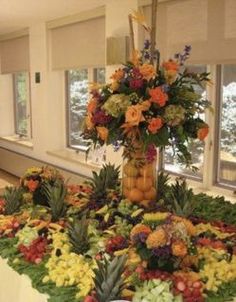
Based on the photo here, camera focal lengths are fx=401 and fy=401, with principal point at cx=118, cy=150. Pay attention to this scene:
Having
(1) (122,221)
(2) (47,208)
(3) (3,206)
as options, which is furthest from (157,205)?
(3) (3,206)

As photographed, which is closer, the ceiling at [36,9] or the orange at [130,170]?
the orange at [130,170]

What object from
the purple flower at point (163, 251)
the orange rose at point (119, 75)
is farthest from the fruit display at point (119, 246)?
the orange rose at point (119, 75)

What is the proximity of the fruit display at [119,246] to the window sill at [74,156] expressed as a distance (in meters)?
2.50

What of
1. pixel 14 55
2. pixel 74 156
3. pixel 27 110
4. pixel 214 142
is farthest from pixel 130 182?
pixel 14 55

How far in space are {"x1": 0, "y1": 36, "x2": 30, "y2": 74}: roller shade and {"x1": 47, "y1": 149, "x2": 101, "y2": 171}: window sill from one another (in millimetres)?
1447

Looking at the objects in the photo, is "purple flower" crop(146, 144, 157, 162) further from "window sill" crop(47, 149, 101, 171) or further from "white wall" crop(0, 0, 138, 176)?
"white wall" crop(0, 0, 138, 176)

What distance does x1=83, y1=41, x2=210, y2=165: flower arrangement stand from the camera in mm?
1874

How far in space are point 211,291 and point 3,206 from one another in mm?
1301

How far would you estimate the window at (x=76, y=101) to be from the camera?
5.22 metres

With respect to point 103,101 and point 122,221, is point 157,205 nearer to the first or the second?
point 122,221

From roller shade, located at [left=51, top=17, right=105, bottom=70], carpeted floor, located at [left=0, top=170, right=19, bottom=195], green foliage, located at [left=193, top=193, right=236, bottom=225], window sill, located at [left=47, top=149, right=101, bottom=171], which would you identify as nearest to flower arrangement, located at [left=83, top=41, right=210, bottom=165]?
green foliage, located at [left=193, top=193, right=236, bottom=225]

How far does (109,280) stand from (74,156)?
4.05 metres

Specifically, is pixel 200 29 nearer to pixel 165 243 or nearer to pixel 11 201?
pixel 11 201

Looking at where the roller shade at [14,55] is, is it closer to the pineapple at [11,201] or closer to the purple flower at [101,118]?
the pineapple at [11,201]
